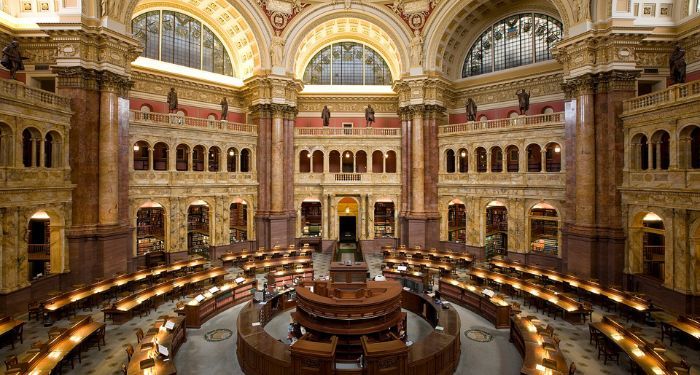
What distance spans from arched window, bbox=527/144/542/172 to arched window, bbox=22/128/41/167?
30.0 meters

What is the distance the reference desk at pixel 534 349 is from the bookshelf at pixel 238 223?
2236 cm

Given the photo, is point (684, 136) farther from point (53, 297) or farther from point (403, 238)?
point (53, 297)

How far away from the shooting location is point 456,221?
105ft

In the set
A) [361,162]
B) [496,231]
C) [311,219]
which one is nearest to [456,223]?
[496,231]

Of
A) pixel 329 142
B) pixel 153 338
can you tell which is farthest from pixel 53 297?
pixel 329 142

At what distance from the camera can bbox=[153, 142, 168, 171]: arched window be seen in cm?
2759

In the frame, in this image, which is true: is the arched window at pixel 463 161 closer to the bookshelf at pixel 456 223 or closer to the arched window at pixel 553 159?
the bookshelf at pixel 456 223

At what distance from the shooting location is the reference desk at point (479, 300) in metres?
15.1

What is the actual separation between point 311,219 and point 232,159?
8.63 m

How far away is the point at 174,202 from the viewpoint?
84.4 feet

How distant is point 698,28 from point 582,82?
555 cm

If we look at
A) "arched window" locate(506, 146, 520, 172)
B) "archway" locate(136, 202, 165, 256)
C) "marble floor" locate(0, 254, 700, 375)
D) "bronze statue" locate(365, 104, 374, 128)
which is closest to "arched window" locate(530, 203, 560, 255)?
"arched window" locate(506, 146, 520, 172)

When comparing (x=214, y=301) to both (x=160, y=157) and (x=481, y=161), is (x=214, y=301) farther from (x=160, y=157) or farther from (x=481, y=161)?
(x=481, y=161)

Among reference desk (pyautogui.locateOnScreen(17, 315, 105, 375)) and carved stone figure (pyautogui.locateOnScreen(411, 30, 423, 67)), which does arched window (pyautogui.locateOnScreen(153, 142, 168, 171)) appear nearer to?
reference desk (pyautogui.locateOnScreen(17, 315, 105, 375))
